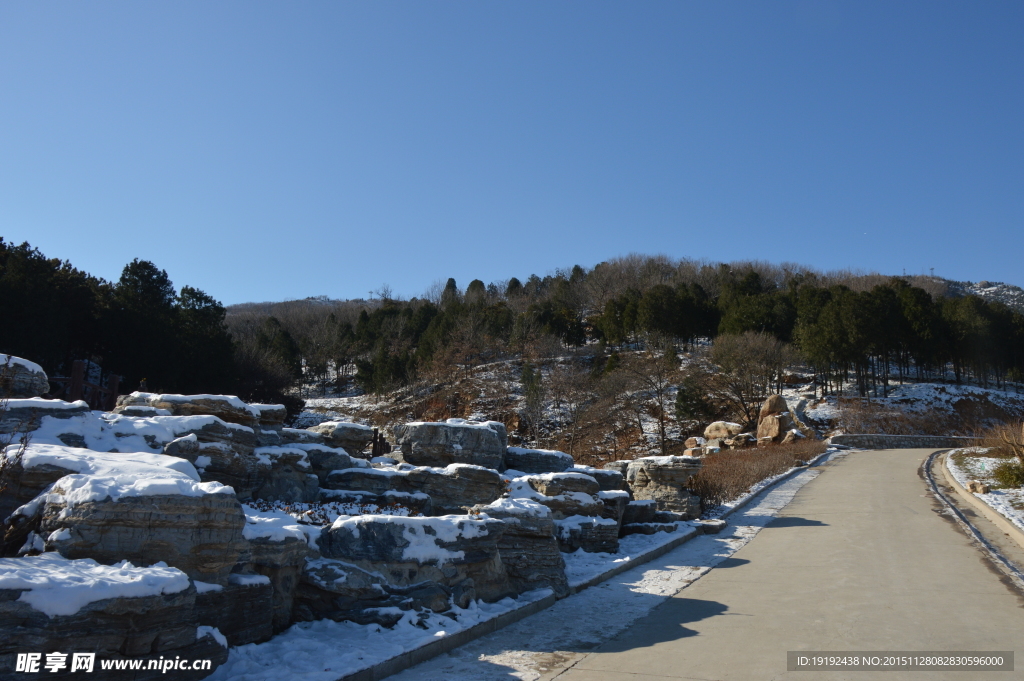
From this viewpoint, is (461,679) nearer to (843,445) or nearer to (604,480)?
(604,480)

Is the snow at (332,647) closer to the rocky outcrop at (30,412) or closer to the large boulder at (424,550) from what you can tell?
the large boulder at (424,550)

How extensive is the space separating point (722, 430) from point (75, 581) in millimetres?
31702

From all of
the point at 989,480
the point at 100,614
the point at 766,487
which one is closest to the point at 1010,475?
the point at 989,480

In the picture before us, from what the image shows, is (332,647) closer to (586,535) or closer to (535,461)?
(586,535)

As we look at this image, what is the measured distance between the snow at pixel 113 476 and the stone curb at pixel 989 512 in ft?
39.9

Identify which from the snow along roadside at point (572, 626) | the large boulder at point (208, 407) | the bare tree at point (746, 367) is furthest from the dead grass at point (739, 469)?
the large boulder at point (208, 407)

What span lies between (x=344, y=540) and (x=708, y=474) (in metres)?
13.3

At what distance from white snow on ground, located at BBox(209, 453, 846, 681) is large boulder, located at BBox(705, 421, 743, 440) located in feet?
81.7

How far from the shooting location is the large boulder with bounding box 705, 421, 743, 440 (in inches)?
1283

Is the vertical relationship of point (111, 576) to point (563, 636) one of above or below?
above

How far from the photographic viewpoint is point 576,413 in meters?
32.5

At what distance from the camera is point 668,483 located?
1441 cm

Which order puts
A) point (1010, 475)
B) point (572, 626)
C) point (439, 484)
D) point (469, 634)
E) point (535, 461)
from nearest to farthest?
point (469, 634) < point (572, 626) < point (439, 484) < point (535, 461) < point (1010, 475)

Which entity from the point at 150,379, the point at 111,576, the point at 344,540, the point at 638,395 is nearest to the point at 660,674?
the point at 344,540
